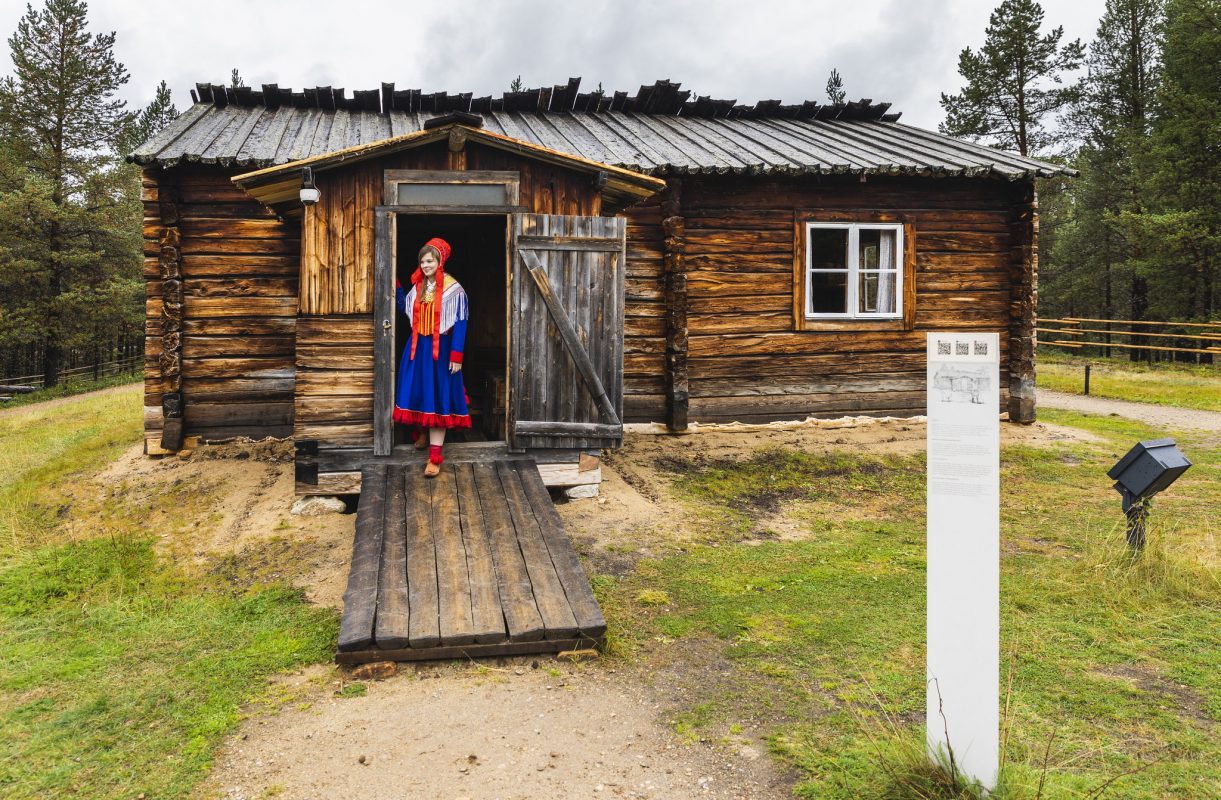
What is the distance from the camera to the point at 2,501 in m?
7.89

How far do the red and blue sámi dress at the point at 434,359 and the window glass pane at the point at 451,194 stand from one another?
0.66 meters

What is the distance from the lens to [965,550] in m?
2.80

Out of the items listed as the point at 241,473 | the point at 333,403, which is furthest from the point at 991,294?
the point at 241,473

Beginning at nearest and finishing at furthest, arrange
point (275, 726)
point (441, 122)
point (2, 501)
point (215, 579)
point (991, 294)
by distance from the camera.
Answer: point (275, 726)
point (215, 579)
point (441, 122)
point (2, 501)
point (991, 294)

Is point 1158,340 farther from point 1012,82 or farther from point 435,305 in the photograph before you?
point 435,305

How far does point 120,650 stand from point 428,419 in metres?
2.97

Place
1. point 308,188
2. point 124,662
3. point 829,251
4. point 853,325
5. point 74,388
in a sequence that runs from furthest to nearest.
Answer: point 74,388
point 829,251
point 853,325
point 308,188
point 124,662

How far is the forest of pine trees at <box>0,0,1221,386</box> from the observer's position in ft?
68.9

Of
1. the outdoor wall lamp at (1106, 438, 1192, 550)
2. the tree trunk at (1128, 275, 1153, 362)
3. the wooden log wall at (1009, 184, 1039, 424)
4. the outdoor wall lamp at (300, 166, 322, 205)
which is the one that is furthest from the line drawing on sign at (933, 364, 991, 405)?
the tree trunk at (1128, 275, 1153, 362)

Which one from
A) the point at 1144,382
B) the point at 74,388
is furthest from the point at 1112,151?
the point at 74,388

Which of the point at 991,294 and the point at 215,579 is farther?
the point at 991,294

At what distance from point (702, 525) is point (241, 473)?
16.0 ft

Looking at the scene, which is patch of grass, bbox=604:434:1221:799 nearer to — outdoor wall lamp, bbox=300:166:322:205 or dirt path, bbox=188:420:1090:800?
dirt path, bbox=188:420:1090:800

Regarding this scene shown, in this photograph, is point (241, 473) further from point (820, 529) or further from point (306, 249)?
point (820, 529)
